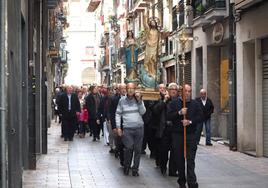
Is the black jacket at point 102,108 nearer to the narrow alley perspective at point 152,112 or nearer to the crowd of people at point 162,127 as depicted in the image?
the narrow alley perspective at point 152,112

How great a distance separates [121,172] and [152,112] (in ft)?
5.11

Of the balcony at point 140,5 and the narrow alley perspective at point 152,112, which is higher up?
the balcony at point 140,5

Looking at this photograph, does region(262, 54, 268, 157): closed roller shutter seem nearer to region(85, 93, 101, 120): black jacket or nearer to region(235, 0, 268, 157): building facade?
region(235, 0, 268, 157): building facade

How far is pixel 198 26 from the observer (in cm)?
→ 2586

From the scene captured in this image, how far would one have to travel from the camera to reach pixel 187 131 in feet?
37.7

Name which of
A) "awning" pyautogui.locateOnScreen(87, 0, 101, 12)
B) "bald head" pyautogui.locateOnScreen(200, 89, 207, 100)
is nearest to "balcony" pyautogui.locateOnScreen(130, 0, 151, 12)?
"bald head" pyautogui.locateOnScreen(200, 89, 207, 100)

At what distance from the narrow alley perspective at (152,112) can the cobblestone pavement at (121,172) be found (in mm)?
23

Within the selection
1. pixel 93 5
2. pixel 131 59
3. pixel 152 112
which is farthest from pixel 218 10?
pixel 93 5

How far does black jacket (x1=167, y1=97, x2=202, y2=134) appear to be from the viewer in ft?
37.7

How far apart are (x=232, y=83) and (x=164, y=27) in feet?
51.2

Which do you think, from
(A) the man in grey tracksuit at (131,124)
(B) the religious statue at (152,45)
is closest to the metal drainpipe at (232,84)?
(B) the religious statue at (152,45)

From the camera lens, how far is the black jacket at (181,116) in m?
11.5

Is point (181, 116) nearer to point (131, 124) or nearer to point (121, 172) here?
point (131, 124)

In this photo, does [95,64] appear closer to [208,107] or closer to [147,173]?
[208,107]
